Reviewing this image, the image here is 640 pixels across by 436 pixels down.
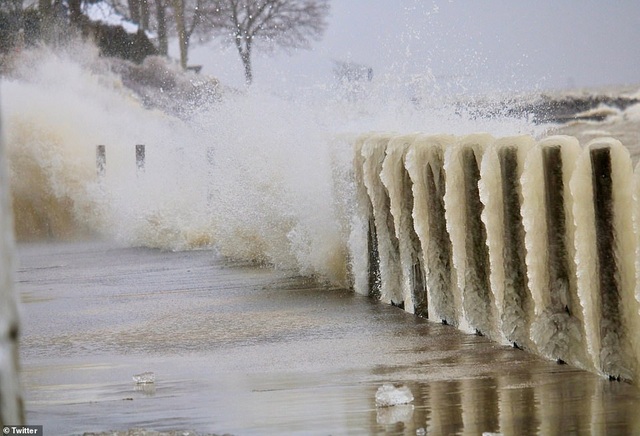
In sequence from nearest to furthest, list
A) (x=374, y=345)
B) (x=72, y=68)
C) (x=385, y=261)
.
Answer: (x=374, y=345) → (x=385, y=261) → (x=72, y=68)

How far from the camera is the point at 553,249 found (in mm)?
5754

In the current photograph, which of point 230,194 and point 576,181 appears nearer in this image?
point 576,181

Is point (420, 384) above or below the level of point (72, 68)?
below

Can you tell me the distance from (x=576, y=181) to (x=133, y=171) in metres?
26.4

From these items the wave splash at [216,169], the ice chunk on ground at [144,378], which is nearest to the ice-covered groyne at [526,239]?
the ice chunk on ground at [144,378]

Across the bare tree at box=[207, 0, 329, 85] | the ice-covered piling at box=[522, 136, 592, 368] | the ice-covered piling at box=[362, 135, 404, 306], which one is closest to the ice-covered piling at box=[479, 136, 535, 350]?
the ice-covered piling at box=[522, 136, 592, 368]

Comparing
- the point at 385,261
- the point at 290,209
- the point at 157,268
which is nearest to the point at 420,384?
the point at 385,261

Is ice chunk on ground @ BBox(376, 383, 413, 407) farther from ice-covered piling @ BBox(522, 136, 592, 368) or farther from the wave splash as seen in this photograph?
the wave splash

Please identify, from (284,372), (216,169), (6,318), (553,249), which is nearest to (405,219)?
(284,372)

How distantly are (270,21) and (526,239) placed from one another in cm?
4148

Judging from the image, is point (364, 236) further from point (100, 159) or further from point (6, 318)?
point (100, 159)

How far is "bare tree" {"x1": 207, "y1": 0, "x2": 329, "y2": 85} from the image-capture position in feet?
152

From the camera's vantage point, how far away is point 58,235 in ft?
86.8

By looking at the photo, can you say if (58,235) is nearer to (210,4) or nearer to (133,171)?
(133,171)
